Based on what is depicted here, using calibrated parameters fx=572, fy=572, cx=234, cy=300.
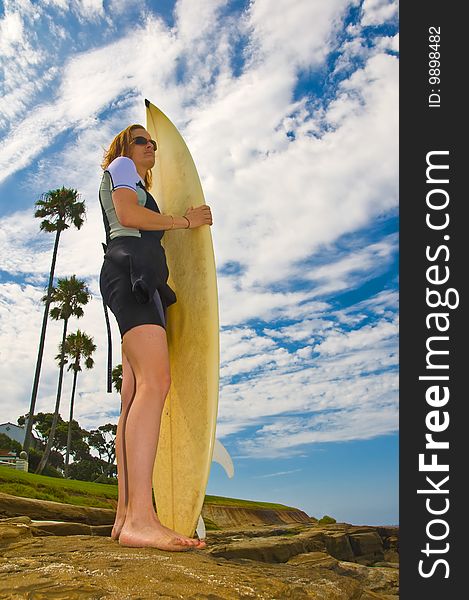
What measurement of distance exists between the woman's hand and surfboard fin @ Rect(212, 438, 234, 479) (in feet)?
4.69

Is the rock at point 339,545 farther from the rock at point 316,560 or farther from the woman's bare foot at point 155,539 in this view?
the woman's bare foot at point 155,539

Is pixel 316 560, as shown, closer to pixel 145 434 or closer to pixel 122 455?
pixel 122 455

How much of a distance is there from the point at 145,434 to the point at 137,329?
0.59 metres

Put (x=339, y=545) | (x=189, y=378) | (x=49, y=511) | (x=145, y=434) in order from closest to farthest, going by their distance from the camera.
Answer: (x=145, y=434) → (x=189, y=378) → (x=49, y=511) → (x=339, y=545)

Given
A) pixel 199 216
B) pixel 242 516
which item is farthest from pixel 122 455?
pixel 242 516

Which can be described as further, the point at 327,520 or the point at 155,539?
the point at 327,520

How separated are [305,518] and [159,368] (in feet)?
70.2

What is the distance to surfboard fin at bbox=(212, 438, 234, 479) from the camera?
374 centimetres

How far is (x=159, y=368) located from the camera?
321cm

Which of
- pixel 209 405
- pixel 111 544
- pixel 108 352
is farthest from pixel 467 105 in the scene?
pixel 111 544

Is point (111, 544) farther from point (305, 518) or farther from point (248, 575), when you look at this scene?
point (305, 518)

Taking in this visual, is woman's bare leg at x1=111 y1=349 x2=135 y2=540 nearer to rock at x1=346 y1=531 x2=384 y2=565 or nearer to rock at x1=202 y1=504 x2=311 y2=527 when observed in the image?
rock at x1=346 y1=531 x2=384 y2=565

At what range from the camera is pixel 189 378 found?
3.68m

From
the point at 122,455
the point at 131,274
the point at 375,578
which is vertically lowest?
the point at 375,578
